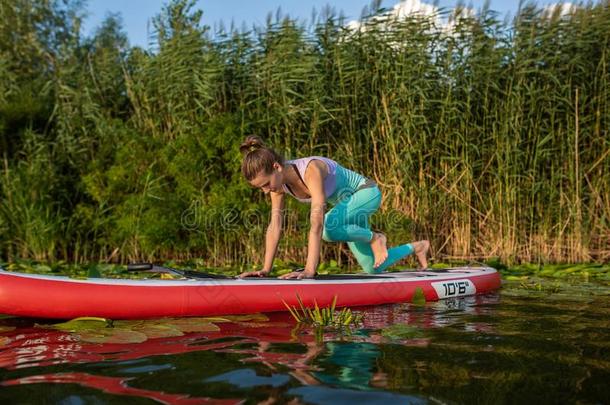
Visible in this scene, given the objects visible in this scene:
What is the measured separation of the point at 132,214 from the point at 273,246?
11.8 feet

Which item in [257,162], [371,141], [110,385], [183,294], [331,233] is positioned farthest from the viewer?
[371,141]

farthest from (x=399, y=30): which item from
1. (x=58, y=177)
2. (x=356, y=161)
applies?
(x=58, y=177)

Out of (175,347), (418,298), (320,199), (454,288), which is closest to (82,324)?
(175,347)

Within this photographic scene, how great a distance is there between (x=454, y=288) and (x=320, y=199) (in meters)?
1.39

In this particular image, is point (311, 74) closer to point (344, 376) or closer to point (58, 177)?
point (58, 177)

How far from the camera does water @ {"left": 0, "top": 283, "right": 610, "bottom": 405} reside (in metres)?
2.01

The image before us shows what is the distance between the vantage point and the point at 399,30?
7.52 meters

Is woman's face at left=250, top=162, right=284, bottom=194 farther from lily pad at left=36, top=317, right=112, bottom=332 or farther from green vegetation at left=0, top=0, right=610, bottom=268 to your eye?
green vegetation at left=0, top=0, right=610, bottom=268

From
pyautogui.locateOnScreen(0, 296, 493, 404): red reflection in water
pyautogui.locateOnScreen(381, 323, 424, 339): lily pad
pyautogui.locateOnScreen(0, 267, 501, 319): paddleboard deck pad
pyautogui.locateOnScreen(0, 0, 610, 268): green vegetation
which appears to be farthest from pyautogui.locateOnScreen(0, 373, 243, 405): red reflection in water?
pyautogui.locateOnScreen(0, 0, 610, 268): green vegetation

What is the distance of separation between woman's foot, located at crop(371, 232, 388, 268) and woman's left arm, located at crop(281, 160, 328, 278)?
3.01 feet

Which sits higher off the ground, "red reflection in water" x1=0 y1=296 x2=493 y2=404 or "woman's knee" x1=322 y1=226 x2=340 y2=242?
"woman's knee" x1=322 y1=226 x2=340 y2=242

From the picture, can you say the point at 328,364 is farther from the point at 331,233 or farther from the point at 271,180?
the point at 331,233

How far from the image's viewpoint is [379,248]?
500 cm

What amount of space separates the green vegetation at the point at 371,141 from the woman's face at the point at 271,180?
109 inches
